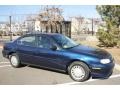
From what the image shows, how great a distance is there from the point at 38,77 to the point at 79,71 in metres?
1.34

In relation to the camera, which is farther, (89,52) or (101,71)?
(89,52)

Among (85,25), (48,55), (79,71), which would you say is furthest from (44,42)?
(85,25)

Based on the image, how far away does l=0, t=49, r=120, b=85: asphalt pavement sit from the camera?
22.6ft

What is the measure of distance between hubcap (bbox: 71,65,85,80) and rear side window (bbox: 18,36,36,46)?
5.69 feet

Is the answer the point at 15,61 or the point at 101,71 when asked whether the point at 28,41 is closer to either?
the point at 15,61

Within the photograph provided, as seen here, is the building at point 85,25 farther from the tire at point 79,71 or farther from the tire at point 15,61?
the tire at point 79,71

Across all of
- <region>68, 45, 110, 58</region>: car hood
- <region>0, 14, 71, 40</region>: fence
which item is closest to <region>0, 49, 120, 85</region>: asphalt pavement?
<region>68, 45, 110, 58</region>: car hood

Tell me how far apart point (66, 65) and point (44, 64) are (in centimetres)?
83

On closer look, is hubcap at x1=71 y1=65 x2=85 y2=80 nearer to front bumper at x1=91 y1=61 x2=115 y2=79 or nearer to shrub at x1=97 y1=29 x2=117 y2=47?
front bumper at x1=91 y1=61 x2=115 y2=79

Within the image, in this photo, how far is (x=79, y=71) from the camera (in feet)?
22.7

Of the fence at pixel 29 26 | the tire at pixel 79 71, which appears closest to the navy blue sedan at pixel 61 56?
the tire at pixel 79 71

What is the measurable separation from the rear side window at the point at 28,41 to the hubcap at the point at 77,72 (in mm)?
1734

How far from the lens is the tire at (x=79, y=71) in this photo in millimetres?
6852

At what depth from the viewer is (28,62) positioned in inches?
320
